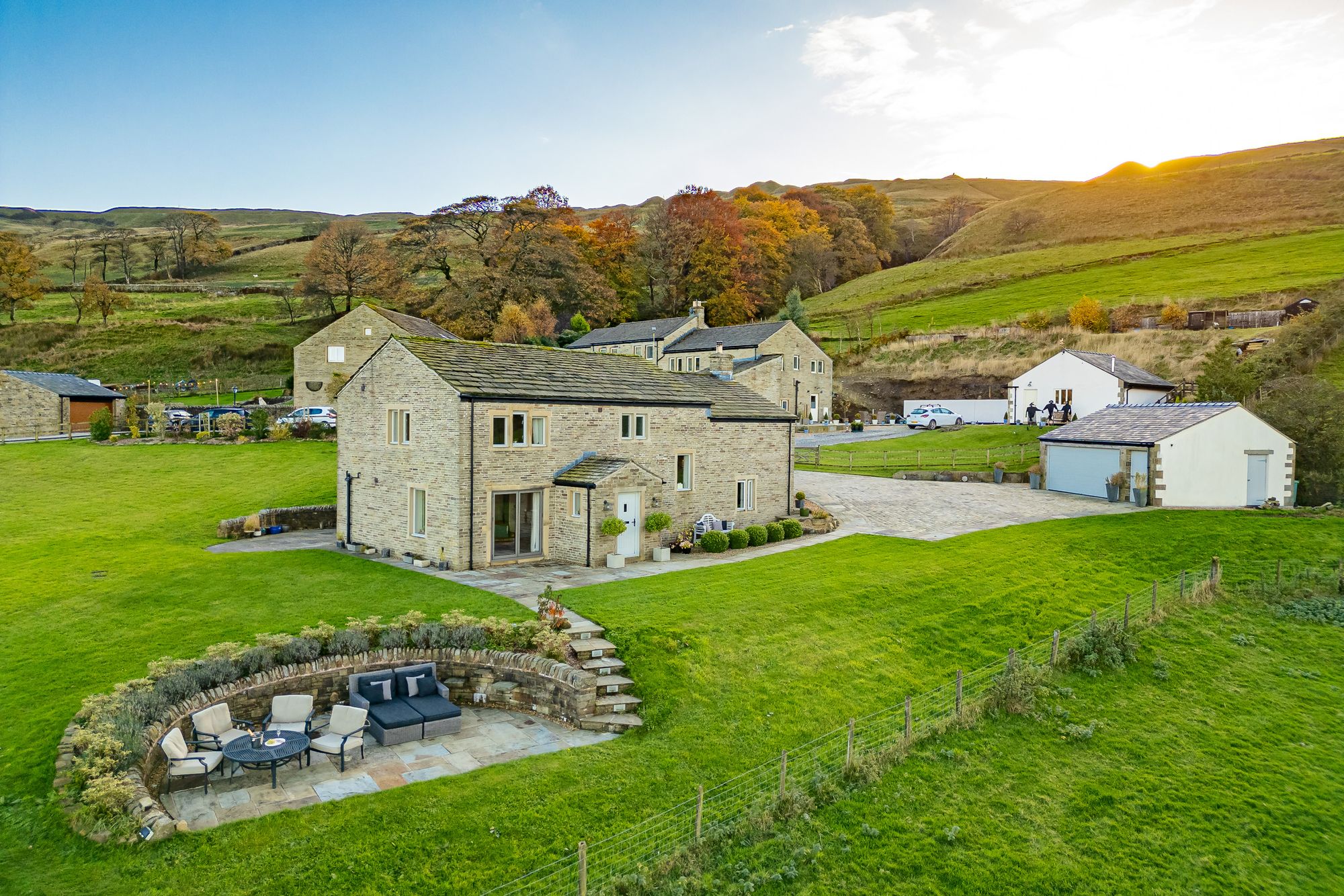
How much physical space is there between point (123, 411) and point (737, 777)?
1945 inches

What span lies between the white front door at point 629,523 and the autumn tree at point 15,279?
256 ft

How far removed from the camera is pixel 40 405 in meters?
44.6

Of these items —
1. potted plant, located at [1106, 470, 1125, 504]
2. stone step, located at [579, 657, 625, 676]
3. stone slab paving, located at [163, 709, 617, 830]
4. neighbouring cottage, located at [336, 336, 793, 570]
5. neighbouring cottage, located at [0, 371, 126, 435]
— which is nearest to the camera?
stone slab paving, located at [163, 709, 617, 830]

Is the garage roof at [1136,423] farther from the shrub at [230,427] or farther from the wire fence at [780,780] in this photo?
the shrub at [230,427]

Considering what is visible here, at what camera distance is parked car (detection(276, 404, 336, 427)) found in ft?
150

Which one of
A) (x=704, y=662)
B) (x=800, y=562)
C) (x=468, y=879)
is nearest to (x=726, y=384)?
(x=800, y=562)

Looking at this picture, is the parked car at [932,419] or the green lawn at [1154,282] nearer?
the parked car at [932,419]

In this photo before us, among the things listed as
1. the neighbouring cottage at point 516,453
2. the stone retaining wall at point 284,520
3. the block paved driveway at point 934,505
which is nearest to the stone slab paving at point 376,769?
the neighbouring cottage at point 516,453

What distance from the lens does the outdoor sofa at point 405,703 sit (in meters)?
13.2

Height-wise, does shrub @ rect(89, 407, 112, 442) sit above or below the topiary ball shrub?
above

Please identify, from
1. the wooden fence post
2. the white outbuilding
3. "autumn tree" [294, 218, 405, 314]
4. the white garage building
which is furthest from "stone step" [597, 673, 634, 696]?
"autumn tree" [294, 218, 405, 314]

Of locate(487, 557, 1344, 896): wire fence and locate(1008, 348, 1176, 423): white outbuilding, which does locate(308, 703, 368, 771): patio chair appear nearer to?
locate(487, 557, 1344, 896): wire fence

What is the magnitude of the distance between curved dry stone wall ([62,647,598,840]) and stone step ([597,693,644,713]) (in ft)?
0.53

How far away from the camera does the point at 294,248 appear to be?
132500mm
